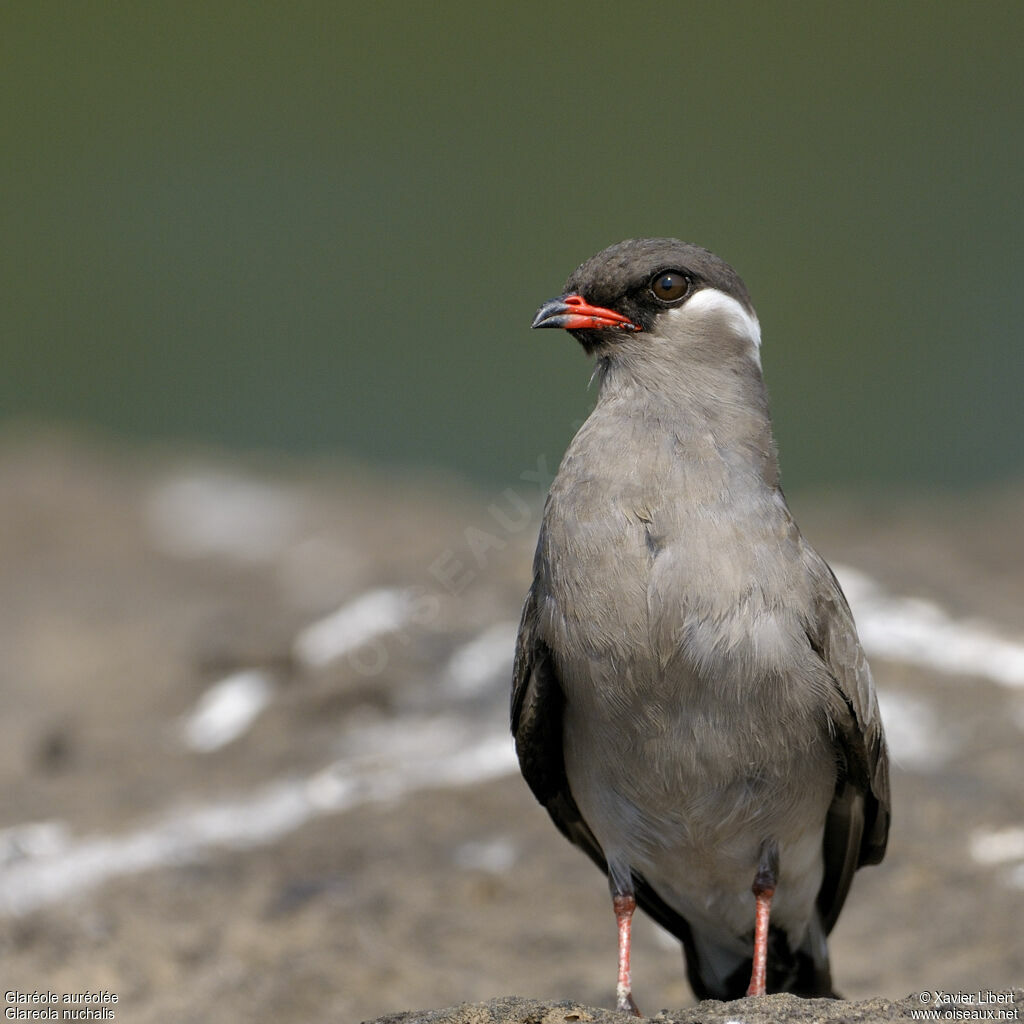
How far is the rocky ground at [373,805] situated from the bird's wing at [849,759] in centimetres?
64

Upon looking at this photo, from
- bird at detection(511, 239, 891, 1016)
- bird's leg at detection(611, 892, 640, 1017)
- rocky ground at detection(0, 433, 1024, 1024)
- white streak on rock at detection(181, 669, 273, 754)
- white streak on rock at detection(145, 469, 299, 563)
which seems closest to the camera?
bird at detection(511, 239, 891, 1016)

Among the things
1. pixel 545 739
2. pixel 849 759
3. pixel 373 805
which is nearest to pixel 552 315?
pixel 545 739

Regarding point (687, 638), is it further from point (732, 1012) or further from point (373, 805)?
point (373, 805)

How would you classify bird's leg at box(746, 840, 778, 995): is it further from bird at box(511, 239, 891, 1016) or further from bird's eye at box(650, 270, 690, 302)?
bird's eye at box(650, 270, 690, 302)

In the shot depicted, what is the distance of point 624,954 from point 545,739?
0.81 metres

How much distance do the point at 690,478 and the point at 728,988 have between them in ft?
7.33

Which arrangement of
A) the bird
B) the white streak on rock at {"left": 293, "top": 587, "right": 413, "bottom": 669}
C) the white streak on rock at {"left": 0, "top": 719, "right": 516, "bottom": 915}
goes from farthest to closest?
the white streak on rock at {"left": 293, "top": 587, "right": 413, "bottom": 669} → the white streak on rock at {"left": 0, "top": 719, "right": 516, "bottom": 915} → the bird

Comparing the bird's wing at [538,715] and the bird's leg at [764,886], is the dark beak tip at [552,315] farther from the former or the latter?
the bird's leg at [764,886]

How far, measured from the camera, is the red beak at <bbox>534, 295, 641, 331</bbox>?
5.11 meters

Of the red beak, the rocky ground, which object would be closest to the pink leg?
the rocky ground

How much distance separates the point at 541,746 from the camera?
17.4 feet

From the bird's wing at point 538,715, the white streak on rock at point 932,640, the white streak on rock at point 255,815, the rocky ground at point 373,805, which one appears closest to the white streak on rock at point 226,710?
the rocky ground at point 373,805

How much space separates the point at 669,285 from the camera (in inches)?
203

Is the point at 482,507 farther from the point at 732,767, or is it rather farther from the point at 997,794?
the point at 732,767
